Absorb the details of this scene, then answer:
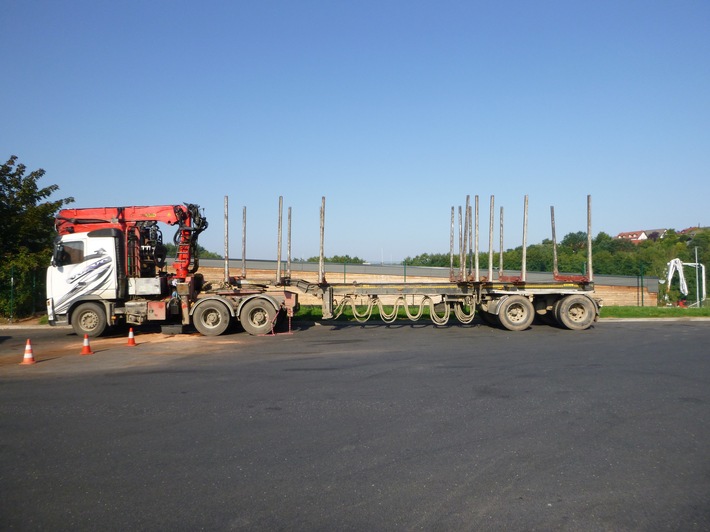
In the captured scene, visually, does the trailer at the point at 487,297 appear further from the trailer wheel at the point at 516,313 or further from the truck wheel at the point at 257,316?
the truck wheel at the point at 257,316

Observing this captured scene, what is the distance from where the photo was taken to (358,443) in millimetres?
6367

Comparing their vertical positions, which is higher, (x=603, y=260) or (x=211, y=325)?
(x=603, y=260)

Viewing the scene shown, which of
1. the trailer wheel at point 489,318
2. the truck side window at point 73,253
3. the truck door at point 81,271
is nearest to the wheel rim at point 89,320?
the truck door at point 81,271

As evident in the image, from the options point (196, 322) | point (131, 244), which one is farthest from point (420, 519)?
point (131, 244)

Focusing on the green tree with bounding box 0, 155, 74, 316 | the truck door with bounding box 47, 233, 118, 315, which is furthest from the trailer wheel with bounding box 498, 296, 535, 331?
the green tree with bounding box 0, 155, 74, 316

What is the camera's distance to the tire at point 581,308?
18297 millimetres

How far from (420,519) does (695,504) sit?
2298mm

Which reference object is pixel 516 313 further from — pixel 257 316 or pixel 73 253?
pixel 73 253

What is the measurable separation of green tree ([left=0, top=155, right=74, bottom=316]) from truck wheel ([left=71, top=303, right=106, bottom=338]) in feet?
25.3

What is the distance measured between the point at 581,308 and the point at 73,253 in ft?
51.2

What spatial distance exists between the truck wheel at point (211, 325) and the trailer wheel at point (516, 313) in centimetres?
840

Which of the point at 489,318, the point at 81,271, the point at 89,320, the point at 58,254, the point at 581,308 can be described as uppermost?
the point at 58,254

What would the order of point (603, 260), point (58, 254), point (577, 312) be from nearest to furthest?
point (58, 254), point (577, 312), point (603, 260)

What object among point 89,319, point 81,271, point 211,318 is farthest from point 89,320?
point 211,318
